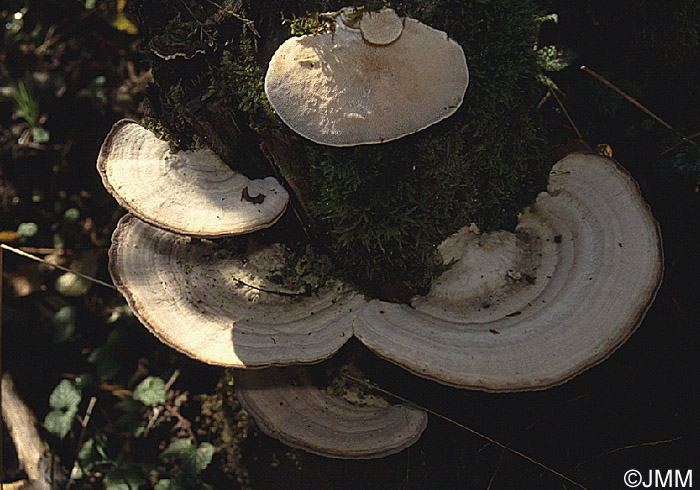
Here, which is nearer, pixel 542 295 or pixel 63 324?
pixel 542 295

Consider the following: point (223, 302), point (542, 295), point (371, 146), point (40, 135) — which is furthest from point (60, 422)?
point (542, 295)

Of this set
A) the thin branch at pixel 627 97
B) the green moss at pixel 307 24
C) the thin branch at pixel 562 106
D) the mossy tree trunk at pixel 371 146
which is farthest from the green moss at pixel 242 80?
the thin branch at pixel 627 97

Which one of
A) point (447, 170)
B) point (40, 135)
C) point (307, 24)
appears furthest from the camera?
point (40, 135)

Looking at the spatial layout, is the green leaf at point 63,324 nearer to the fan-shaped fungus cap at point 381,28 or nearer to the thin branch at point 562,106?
the fan-shaped fungus cap at point 381,28

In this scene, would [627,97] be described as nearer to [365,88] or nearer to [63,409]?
[365,88]

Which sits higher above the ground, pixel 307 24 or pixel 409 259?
pixel 307 24
